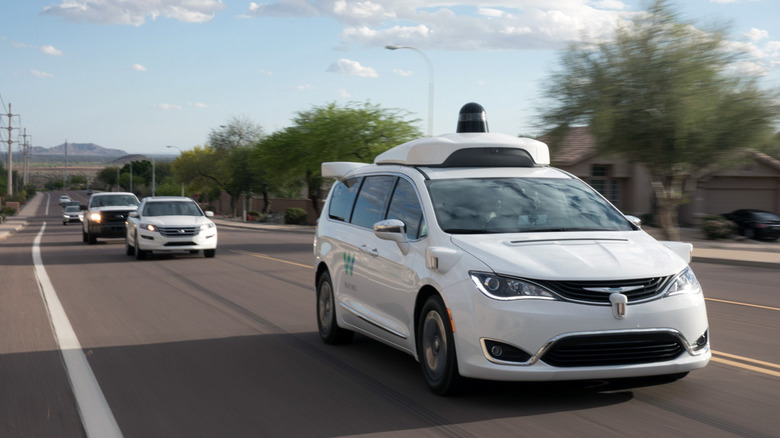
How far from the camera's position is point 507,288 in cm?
602

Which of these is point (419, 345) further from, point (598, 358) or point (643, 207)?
point (643, 207)

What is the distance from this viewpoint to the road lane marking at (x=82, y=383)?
234 inches

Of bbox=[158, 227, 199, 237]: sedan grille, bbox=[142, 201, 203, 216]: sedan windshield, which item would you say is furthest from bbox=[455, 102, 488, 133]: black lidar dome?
bbox=[142, 201, 203, 216]: sedan windshield

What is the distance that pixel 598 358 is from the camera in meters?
5.99

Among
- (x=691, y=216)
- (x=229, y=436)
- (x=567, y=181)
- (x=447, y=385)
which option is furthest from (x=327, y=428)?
(x=691, y=216)

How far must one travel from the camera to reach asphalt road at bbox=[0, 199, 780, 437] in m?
5.84

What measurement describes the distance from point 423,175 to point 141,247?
1553cm

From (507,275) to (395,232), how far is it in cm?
140

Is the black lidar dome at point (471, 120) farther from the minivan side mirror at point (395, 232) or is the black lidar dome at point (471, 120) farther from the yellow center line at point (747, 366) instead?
the yellow center line at point (747, 366)

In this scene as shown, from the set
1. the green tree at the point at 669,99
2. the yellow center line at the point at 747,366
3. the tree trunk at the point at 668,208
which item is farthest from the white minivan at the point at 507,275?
the tree trunk at the point at 668,208

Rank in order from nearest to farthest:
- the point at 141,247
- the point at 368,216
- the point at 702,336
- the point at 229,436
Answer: the point at 229,436 < the point at 702,336 < the point at 368,216 < the point at 141,247

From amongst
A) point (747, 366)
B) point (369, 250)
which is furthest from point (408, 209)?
point (747, 366)

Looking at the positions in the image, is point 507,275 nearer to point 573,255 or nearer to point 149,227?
point 573,255

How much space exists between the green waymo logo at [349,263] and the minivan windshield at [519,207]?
4.36 ft
